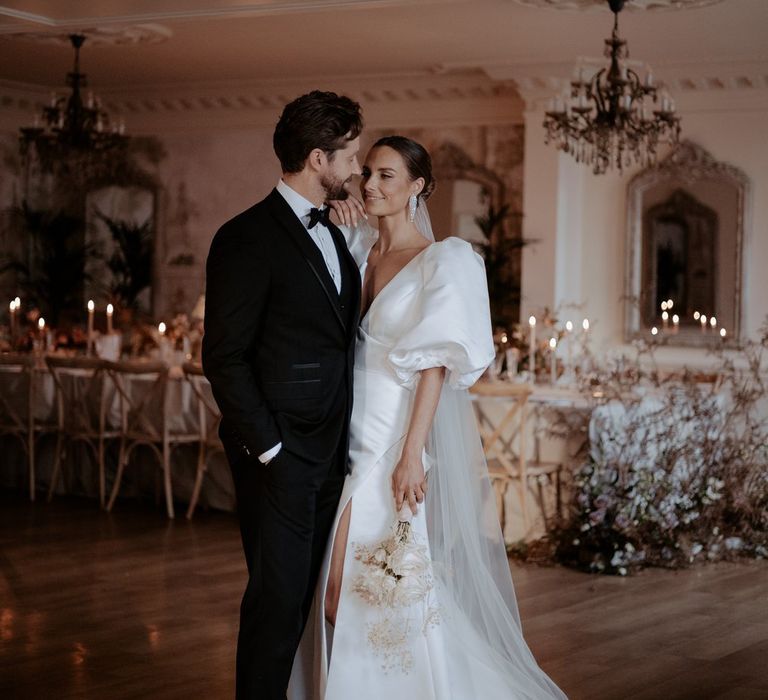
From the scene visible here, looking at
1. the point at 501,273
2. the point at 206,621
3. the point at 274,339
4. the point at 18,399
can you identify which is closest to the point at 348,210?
the point at 274,339

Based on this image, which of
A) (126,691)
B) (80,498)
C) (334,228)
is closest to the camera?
(334,228)

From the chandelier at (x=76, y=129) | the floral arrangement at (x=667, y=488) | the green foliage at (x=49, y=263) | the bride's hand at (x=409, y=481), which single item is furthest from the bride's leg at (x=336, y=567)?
the green foliage at (x=49, y=263)

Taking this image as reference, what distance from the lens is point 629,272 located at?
10273mm

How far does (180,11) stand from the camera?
25.0ft

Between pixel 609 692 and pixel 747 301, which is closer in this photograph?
pixel 609 692

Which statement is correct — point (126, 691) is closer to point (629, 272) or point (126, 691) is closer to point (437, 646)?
point (437, 646)

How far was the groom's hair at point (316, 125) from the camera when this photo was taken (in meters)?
3.15

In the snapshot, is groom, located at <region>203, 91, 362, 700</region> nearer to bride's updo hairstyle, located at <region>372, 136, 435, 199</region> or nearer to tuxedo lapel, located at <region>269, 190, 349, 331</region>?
tuxedo lapel, located at <region>269, 190, 349, 331</region>

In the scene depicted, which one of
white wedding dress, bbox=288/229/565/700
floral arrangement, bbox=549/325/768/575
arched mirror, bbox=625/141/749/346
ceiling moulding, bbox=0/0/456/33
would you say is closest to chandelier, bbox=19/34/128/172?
ceiling moulding, bbox=0/0/456/33

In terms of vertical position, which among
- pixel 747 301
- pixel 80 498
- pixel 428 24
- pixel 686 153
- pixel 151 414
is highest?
pixel 428 24

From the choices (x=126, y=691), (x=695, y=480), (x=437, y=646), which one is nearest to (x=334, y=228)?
(x=437, y=646)

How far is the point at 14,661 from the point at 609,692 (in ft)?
6.99

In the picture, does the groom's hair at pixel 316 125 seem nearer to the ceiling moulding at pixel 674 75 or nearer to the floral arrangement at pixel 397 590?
the floral arrangement at pixel 397 590

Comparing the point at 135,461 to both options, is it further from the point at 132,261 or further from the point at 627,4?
the point at 627,4
